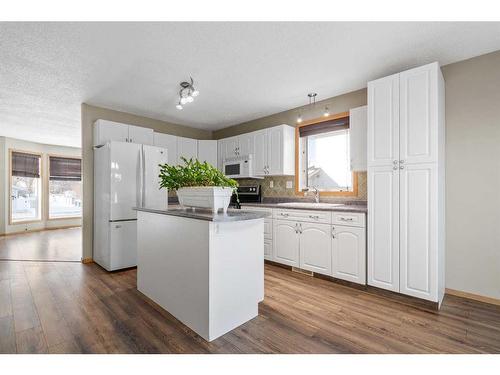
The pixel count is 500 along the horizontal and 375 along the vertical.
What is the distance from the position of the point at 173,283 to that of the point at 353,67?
2.83 m

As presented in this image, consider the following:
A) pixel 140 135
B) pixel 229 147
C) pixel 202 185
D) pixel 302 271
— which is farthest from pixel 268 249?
pixel 140 135

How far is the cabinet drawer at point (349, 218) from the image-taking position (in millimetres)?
2713

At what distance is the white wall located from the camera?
605cm

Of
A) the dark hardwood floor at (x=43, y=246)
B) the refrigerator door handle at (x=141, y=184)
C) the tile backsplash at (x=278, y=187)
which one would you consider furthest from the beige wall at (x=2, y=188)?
the tile backsplash at (x=278, y=187)

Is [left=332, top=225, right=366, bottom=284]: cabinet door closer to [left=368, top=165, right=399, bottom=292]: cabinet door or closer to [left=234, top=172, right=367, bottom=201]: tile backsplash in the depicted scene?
[left=368, top=165, right=399, bottom=292]: cabinet door

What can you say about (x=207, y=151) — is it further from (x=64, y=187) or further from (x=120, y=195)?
(x=64, y=187)

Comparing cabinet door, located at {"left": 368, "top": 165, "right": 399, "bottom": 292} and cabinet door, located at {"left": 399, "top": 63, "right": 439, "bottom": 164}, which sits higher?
cabinet door, located at {"left": 399, "top": 63, "right": 439, "bottom": 164}

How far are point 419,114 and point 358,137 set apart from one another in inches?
30.3

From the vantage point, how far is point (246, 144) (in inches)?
177

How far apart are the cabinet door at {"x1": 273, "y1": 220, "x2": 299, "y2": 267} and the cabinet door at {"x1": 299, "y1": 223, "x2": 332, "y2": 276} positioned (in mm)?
92

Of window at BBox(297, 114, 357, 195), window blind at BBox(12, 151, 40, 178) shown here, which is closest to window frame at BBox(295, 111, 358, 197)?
window at BBox(297, 114, 357, 195)

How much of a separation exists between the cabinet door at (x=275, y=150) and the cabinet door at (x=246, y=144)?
1.26ft

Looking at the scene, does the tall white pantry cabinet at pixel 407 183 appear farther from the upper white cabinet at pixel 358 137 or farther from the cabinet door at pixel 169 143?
the cabinet door at pixel 169 143

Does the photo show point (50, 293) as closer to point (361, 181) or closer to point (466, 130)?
point (361, 181)
